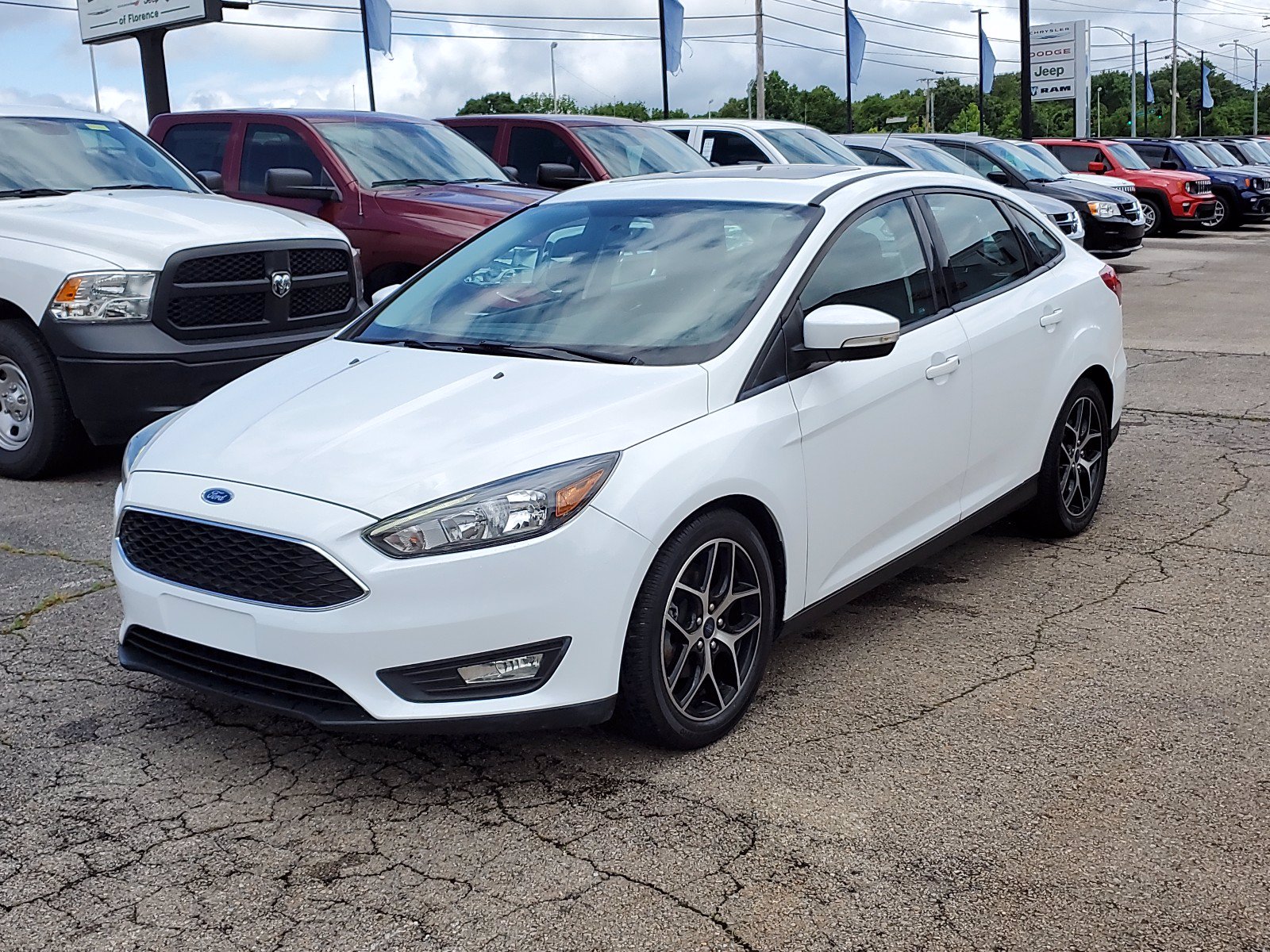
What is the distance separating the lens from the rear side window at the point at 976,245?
507cm

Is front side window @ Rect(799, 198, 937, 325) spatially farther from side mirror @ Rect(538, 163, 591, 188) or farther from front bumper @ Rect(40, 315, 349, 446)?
side mirror @ Rect(538, 163, 591, 188)

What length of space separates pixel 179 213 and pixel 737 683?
4.81 m

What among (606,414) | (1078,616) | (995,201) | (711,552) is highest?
(995,201)

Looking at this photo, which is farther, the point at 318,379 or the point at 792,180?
the point at 792,180

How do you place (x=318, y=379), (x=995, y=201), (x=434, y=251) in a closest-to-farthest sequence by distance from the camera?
(x=318, y=379) < (x=995, y=201) < (x=434, y=251)

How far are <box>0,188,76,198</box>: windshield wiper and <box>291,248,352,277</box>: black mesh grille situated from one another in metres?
1.44

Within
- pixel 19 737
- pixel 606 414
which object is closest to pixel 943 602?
pixel 606 414

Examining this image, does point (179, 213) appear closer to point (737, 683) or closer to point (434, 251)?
point (434, 251)

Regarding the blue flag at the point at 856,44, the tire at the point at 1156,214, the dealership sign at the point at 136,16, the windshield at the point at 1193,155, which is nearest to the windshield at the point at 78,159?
the dealership sign at the point at 136,16

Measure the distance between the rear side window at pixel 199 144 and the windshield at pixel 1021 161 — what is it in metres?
11.0

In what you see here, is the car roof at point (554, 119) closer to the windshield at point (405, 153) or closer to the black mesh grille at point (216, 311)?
the windshield at point (405, 153)

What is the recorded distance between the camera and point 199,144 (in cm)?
1049

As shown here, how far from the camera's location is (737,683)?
394 cm

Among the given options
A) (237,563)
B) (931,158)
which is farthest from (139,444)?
(931,158)
